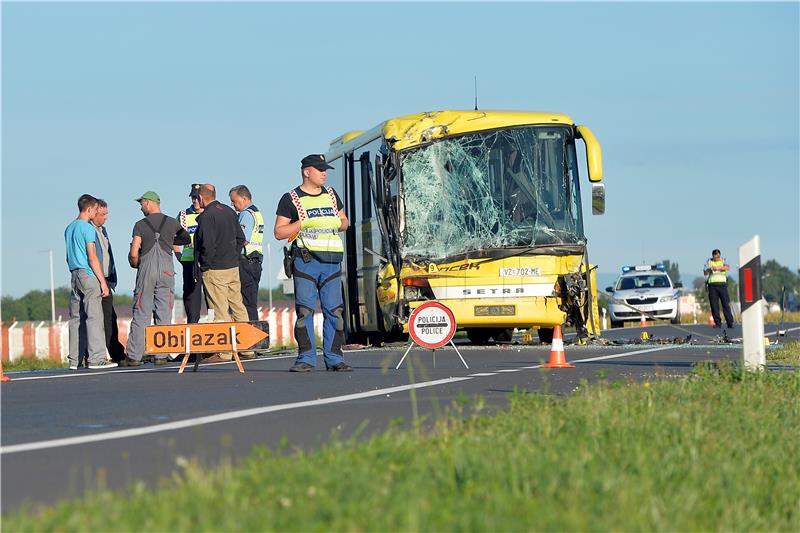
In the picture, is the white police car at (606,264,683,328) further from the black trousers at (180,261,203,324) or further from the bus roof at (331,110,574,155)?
the black trousers at (180,261,203,324)

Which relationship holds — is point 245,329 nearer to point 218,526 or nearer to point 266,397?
point 266,397

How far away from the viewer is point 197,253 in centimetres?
1900

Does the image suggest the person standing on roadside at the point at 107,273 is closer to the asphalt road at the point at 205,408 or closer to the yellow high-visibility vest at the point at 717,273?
the asphalt road at the point at 205,408

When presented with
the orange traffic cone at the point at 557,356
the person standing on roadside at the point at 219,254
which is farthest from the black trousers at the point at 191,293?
the orange traffic cone at the point at 557,356

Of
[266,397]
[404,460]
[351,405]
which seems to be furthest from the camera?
[266,397]

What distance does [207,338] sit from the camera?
15922mm

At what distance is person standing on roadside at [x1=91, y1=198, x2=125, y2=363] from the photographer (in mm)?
19094

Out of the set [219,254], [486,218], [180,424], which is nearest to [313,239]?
[219,254]

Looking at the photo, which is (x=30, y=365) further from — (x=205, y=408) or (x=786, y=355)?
(x=205, y=408)

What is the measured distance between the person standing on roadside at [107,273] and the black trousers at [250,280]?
1910mm

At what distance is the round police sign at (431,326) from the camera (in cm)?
1605

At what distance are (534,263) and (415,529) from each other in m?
16.7

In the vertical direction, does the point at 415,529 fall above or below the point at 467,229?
below

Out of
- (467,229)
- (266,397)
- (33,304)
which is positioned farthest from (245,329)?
(33,304)
